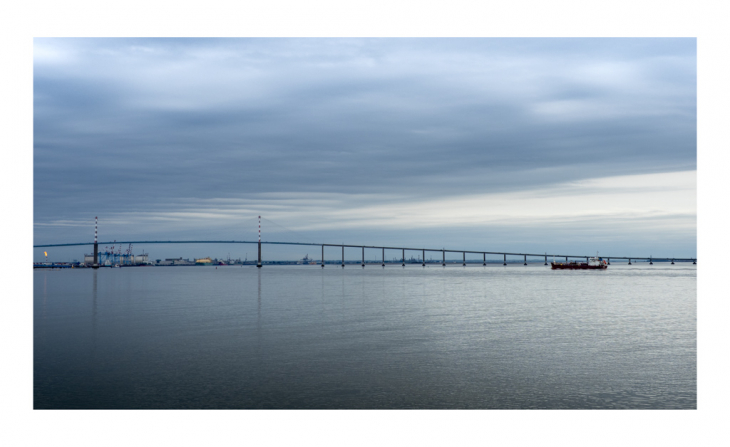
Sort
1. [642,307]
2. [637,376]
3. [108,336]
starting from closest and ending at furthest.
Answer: [637,376], [108,336], [642,307]

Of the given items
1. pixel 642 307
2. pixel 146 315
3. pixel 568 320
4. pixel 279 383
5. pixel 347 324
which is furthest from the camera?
pixel 642 307

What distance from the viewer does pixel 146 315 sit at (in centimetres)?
2870

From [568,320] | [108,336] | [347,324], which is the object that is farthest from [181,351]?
[568,320]

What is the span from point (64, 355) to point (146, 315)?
37.9 ft

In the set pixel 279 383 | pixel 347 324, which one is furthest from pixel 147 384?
pixel 347 324

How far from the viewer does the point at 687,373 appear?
583 inches

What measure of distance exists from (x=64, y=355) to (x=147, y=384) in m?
5.50

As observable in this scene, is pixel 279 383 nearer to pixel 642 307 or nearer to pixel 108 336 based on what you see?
pixel 108 336

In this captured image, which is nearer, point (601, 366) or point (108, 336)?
point (601, 366)

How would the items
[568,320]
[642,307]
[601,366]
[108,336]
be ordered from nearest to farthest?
[601,366] → [108,336] → [568,320] → [642,307]
